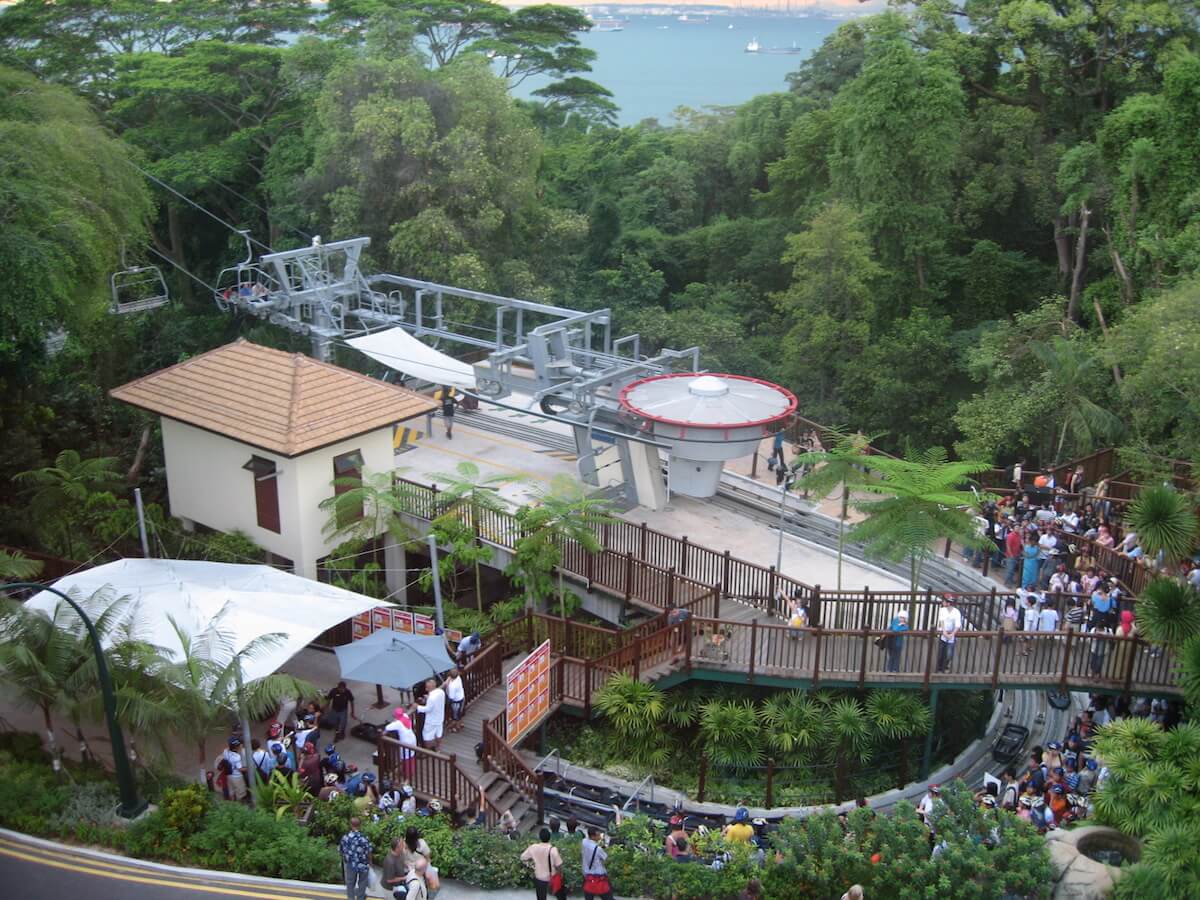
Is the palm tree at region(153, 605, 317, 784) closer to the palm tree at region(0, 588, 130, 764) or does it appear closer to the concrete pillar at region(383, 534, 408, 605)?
the palm tree at region(0, 588, 130, 764)

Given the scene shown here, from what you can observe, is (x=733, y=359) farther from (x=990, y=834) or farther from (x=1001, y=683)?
(x=990, y=834)

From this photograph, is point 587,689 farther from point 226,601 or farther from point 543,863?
point 226,601

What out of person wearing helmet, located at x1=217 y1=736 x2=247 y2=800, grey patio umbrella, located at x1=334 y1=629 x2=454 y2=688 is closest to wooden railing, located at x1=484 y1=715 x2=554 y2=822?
grey patio umbrella, located at x1=334 y1=629 x2=454 y2=688

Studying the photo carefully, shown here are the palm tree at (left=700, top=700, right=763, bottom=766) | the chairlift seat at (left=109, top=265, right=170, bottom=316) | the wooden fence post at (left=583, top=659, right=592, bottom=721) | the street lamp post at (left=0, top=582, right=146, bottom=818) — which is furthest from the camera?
the chairlift seat at (left=109, top=265, right=170, bottom=316)

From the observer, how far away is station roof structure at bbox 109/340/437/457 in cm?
2359

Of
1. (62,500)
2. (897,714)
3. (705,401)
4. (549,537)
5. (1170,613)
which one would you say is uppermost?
(705,401)

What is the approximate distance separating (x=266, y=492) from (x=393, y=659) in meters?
Result: 7.26

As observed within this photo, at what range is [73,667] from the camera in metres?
17.6

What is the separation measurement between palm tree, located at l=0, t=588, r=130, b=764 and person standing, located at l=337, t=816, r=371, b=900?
17.6ft

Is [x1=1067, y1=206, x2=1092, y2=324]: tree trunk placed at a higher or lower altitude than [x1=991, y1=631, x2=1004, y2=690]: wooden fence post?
higher

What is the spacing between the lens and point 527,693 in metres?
19.1

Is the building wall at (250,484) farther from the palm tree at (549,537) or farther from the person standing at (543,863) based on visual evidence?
the person standing at (543,863)

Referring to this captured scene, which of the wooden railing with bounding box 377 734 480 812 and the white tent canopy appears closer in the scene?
the wooden railing with bounding box 377 734 480 812

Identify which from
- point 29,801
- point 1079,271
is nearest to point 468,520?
point 29,801
